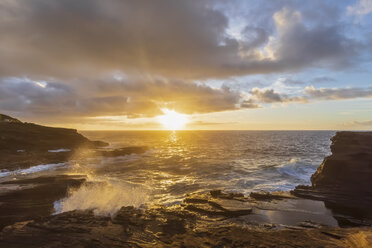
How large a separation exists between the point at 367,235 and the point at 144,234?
38.2 ft

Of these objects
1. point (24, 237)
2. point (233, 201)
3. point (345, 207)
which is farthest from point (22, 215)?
point (345, 207)

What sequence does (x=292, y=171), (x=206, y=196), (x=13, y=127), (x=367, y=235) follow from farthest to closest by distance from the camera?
(x=13, y=127) → (x=292, y=171) → (x=206, y=196) → (x=367, y=235)

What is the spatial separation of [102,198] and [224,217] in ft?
36.5

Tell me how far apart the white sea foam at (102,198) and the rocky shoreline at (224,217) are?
3.11 ft

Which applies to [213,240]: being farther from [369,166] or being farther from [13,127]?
[13,127]

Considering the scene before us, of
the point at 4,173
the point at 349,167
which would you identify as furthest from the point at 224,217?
the point at 4,173

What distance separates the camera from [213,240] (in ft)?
33.7

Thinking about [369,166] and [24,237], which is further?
[369,166]

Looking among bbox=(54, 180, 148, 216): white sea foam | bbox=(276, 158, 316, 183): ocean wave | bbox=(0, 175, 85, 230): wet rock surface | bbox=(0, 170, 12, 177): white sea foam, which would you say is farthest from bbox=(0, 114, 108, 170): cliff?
bbox=(276, 158, 316, 183): ocean wave

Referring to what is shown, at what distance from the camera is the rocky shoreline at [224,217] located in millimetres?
10188

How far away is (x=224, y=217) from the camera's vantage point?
547 inches

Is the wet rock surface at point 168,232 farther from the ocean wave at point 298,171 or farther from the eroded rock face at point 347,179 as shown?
the ocean wave at point 298,171

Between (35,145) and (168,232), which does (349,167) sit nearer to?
(168,232)

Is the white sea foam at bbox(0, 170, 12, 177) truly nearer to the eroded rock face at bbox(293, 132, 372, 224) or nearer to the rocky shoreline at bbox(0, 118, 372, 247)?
the rocky shoreline at bbox(0, 118, 372, 247)
